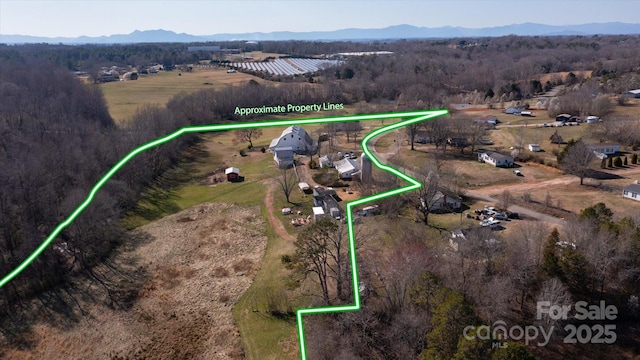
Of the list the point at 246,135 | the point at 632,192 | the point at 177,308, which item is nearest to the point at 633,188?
the point at 632,192

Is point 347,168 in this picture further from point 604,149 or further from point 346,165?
point 604,149

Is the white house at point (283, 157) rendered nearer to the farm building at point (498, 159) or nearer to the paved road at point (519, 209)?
the paved road at point (519, 209)

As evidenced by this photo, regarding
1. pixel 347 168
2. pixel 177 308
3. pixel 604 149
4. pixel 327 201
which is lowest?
pixel 177 308

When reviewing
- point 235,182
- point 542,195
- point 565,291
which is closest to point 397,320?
point 565,291

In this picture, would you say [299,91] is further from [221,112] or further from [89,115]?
[89,115]

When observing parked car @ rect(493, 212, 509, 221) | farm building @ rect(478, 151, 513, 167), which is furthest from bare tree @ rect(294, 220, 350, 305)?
farm building @ rect(478, 151, 513, 167)
